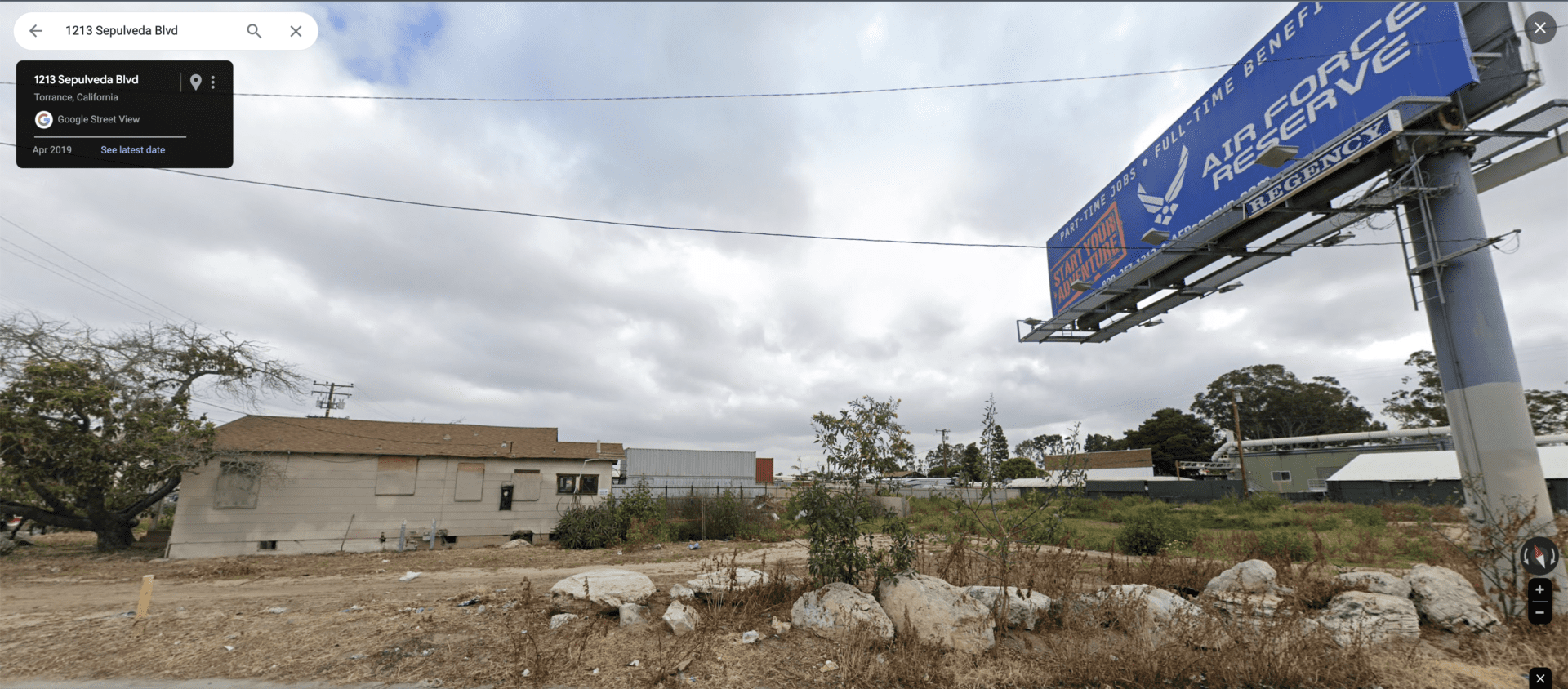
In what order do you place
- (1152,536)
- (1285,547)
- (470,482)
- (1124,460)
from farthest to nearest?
(1124,460), (470,482), (1152,536), (1285,547)

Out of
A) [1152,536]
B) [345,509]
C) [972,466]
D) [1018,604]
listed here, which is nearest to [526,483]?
[345,509]

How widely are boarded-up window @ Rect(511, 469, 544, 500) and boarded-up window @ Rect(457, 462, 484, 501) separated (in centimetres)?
98

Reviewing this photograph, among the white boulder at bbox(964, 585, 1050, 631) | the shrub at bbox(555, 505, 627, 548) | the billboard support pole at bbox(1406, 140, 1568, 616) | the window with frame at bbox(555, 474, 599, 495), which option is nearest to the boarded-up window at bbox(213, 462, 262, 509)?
the window with frame at bbox(555, 474, 599, 495)

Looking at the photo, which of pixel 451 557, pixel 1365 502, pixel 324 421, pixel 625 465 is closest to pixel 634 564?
pixel 451 557

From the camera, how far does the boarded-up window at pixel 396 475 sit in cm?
1866

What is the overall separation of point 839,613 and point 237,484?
1931 centimetres

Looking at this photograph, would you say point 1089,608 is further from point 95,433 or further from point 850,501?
point 95,433

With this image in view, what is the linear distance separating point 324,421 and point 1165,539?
25.1m

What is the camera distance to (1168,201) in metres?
10.2

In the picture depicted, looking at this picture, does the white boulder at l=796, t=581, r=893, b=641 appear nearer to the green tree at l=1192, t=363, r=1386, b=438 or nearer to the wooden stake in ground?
the wooden stake in ground

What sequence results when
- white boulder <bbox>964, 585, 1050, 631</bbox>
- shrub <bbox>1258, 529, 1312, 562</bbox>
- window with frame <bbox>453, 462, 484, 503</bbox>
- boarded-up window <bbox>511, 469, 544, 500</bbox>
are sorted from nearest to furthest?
white boulder <bbox>964, 585, 1050, 631</bbox> → shrub <bbox>1258, 529, 1312, 562</bbox> → window with frame <bbox>453, 462, 484, 503</bbox> → boarded-up window <bbox>511, 469, 544, 500</bbox>

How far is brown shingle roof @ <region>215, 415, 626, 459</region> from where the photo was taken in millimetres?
18141

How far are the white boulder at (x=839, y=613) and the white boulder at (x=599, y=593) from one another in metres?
2.09

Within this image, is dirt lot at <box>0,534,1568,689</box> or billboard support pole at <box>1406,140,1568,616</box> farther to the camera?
billboard support pole at <box>1406,140,1568,616</box>
